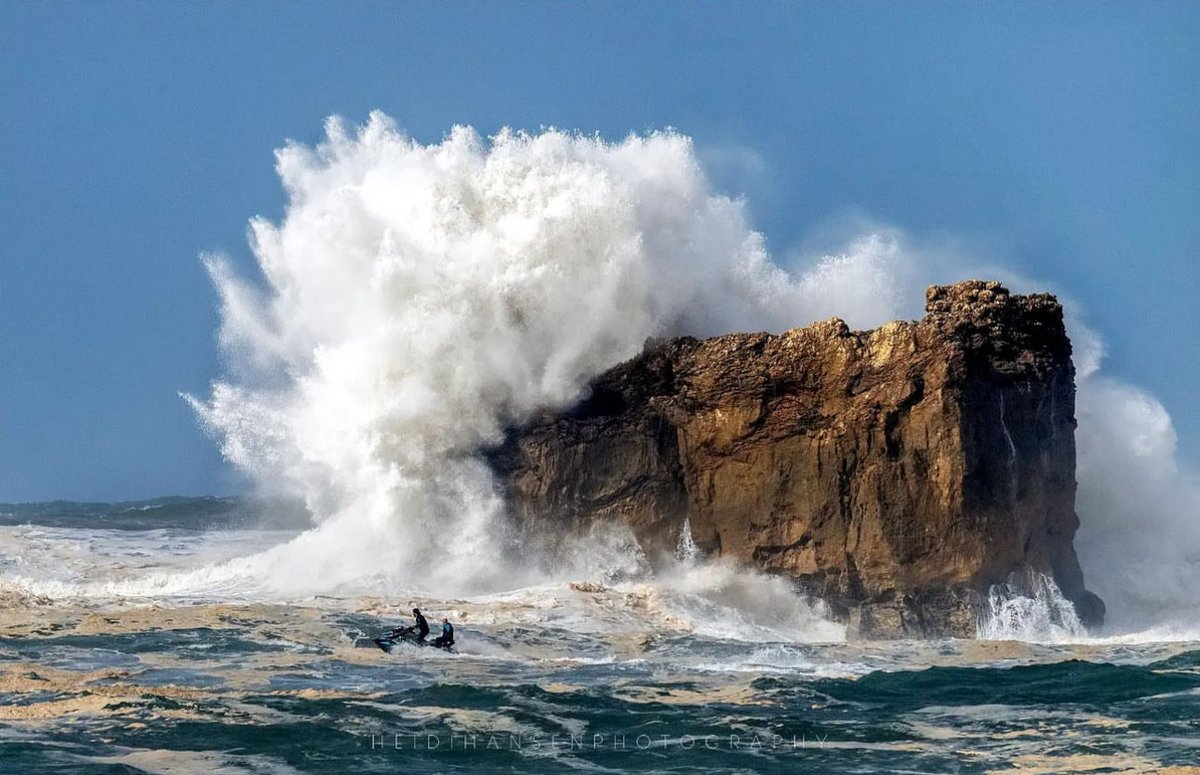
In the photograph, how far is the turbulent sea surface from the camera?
563 inches

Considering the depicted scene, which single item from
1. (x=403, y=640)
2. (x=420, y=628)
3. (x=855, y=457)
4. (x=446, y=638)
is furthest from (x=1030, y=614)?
(x=403, y=640)

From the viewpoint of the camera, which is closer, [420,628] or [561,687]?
[561,687]

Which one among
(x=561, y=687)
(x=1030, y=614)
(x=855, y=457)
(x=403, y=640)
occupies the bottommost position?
(x=561, y=687)

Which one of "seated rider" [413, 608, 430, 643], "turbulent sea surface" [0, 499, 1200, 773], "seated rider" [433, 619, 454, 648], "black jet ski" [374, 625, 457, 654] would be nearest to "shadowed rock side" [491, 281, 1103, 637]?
"turbulent sea surface" [0, 499, 1200, 773]

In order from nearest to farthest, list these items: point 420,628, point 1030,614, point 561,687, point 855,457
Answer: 1. point 561,687
2. point 420,628
3. point 1030,614
4. point 855,457

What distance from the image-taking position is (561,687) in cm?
1770

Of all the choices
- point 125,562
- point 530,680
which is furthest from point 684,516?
point 125,562

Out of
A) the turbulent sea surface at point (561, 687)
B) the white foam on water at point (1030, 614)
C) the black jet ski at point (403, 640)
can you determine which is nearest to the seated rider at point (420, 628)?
the black jet ski at point (403, 640)

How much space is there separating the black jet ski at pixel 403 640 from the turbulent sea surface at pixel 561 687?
0.69 feet

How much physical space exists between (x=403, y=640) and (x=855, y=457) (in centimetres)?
821

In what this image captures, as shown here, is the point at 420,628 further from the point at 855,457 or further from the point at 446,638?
the point at 855,457

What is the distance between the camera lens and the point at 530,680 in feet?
59.8

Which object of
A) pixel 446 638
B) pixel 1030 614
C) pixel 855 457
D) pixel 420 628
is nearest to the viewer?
pixel 446 638

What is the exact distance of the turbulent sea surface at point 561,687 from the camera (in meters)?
14.3
